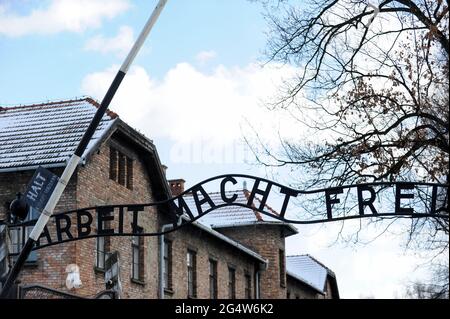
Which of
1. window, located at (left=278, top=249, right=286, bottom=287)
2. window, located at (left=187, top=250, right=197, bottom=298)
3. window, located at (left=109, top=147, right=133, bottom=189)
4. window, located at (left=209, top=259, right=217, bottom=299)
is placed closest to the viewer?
window, located at (left=109, top=147, right=133, bottom=189)

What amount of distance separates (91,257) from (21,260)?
11.7m

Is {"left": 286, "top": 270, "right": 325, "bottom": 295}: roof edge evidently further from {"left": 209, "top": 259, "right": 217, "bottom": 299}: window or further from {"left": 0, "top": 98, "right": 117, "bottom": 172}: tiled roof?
{"left": 0, "top": 98, "right": 117, "bottom": 172}: tiled roof

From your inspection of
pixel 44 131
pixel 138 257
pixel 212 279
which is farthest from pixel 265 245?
pixel 44 131

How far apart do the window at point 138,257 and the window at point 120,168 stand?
171 centimetres

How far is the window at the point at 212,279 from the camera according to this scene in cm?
3359

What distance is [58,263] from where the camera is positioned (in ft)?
74.5

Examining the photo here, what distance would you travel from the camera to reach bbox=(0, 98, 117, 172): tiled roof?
23.4m

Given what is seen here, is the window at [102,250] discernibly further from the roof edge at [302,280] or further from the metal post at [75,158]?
A: the roof edge at [302,280]

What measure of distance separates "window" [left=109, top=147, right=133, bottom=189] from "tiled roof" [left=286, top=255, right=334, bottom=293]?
2656cm

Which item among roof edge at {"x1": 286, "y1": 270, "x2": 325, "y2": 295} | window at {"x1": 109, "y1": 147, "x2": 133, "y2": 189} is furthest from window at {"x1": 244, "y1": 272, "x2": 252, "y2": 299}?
window at {"x1": 109, "y1": 147, "x2": 133, "y2": 189}

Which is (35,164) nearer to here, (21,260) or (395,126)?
(395,126)

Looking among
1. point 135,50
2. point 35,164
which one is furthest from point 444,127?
point 35,164

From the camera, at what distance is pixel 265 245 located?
4022 centimetres
